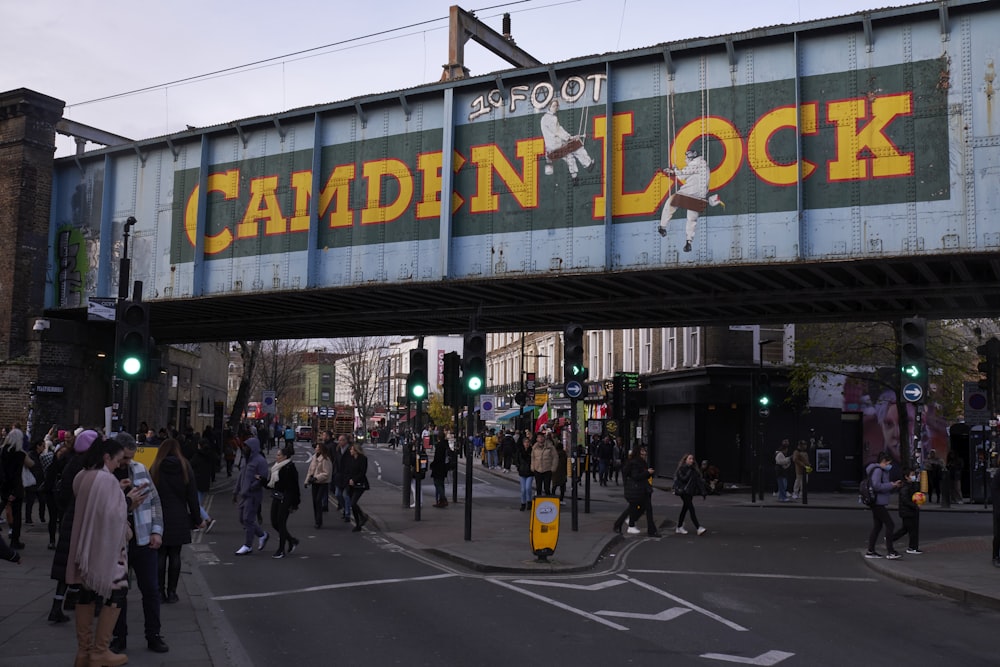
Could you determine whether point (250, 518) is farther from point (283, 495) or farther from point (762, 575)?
point (762, 575)

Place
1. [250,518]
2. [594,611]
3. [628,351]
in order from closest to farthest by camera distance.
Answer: [594,611] → [250,518] → [628,351]

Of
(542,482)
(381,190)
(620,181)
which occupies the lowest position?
(542,482)

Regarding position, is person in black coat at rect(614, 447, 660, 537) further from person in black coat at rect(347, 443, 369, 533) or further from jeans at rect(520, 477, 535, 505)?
→ person in black coat at rect(347, 443, 369, 533)

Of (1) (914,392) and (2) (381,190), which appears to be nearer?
(1) (914,392)

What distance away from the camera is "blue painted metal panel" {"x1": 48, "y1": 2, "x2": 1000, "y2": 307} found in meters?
16.9

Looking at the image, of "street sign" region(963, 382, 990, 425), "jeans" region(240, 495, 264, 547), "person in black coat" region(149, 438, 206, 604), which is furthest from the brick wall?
"street sign" region(963, 382, 990, 425)

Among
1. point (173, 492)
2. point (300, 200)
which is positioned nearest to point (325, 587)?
point (173, 492)

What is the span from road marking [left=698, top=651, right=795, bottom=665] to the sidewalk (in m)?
4.05

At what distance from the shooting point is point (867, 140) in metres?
17.4

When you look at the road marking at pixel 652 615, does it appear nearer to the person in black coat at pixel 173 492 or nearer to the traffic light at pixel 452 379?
the person in black coat at pixel 173 492

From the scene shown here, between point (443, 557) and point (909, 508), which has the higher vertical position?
point (909, 508)

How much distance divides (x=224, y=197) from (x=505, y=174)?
7983 millimetres

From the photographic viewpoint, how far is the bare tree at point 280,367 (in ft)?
Answer: 199

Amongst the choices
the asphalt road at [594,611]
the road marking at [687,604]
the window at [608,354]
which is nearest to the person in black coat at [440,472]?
the asphalt road at [594,611]
